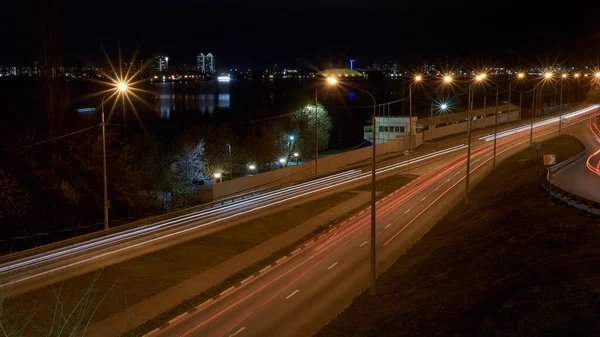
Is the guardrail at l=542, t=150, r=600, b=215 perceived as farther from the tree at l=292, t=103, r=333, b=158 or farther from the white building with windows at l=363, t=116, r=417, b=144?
the tree at l=292, t=103, r=333, b=158

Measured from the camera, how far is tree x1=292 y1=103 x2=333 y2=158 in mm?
60844

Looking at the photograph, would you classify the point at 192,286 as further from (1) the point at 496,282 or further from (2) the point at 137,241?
(1) the point at 496,282

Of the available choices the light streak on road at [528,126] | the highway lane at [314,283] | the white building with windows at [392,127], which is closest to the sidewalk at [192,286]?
the highway lane at [314,283]

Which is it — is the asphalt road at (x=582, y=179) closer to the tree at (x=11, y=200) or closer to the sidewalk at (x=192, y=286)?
the sidewalk at (x=192, y=286)

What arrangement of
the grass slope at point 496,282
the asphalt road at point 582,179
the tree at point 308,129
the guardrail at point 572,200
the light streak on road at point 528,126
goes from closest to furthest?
the grass slope at point 496,282 < the guardrail at point 572,200 < the asphalt road at point 582,179 < the light streak on road at point 528,126 < the tree at point 308,129

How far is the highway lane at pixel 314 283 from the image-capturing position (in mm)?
15078

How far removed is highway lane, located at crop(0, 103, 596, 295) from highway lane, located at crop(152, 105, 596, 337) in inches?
222

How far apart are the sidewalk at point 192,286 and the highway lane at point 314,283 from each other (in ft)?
3.85

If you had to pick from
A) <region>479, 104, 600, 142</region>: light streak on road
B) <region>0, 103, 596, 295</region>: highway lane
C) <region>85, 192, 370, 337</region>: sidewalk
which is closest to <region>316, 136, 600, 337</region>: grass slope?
<region>85, 192, 370, 337</region>: sidewalk

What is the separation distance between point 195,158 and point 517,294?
37149 millimetres

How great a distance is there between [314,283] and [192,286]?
4.17 m

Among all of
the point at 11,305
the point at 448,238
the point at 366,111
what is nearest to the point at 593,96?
the point at 366,111

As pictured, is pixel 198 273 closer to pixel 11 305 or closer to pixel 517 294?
pixel 11 305

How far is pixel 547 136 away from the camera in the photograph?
5631 cm
